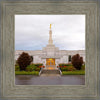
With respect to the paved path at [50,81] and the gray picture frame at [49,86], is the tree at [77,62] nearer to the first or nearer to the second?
the paved path at [50,81]

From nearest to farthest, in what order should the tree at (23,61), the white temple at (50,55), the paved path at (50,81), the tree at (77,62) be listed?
the paved path at (50,81), the tree at (23,61), the tree at (77,62), the white temple at (50,55)

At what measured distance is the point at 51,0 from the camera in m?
2.00

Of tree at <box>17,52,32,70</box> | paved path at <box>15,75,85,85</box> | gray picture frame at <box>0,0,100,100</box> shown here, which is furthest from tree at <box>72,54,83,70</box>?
gray picture frame at <box>0,0,100,100</box>

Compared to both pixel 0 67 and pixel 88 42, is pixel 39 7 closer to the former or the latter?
pixel 88 42

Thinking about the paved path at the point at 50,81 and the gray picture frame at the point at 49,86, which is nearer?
the gray picture frame at the point at 49,86

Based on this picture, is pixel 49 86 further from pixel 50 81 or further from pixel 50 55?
pixel 50 55

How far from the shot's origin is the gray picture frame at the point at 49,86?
199cm

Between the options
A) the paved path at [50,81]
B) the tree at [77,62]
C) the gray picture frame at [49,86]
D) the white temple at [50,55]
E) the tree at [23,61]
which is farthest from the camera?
the white temple at [50,55]

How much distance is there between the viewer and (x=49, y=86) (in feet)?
6.58

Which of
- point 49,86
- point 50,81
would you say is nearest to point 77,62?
point 50,81

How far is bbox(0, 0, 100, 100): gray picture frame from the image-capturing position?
199cm

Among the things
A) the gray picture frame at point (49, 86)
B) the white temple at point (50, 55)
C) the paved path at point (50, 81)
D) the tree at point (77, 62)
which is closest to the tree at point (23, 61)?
the paved path at point (50, 81)

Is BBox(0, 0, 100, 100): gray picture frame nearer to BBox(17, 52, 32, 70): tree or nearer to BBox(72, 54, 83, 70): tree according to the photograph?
BBox(17, 52, 32, 70): tree

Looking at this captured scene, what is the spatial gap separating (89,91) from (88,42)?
2.92 ft
